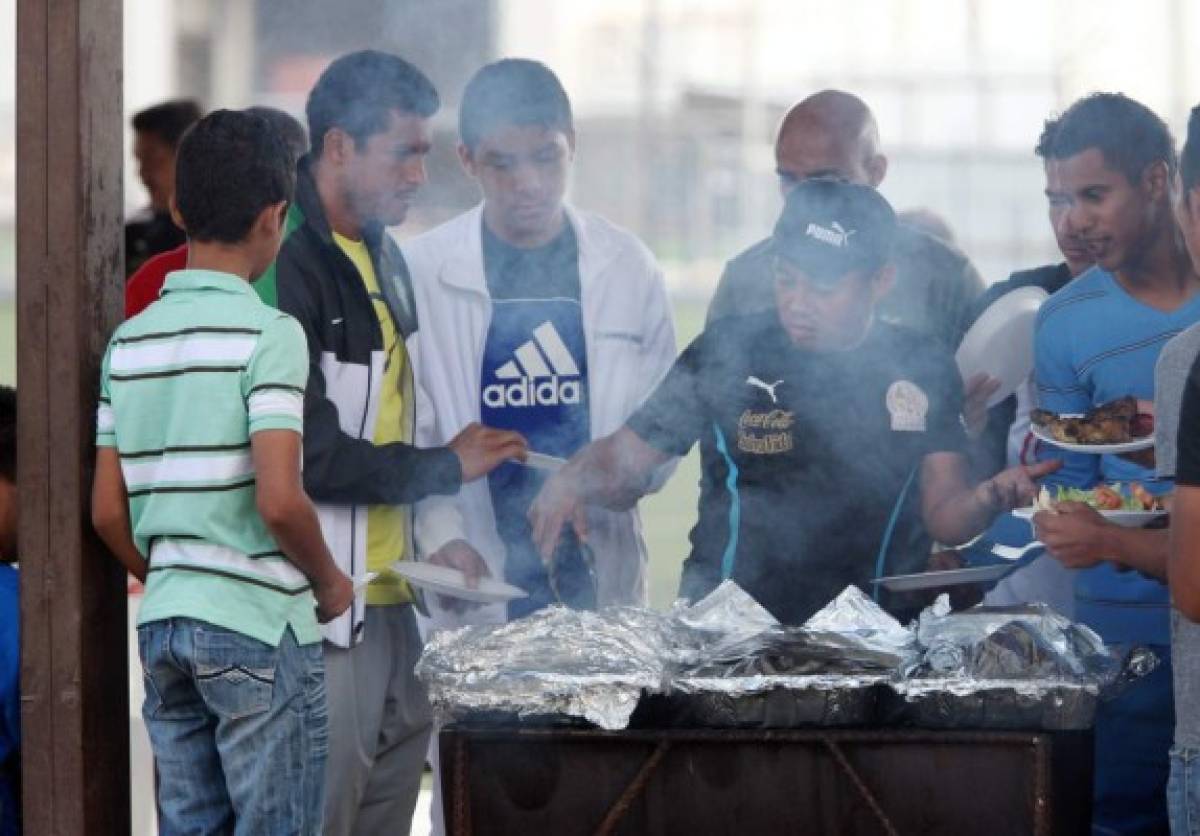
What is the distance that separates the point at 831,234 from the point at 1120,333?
1.98ft

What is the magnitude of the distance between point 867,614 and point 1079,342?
2.45ft

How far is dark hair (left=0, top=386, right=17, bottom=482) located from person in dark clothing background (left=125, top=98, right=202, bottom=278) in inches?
58.8

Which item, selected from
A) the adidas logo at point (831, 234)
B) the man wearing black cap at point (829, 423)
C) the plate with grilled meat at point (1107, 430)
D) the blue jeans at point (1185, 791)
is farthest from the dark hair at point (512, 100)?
the blue jeans at point (1185, 791)

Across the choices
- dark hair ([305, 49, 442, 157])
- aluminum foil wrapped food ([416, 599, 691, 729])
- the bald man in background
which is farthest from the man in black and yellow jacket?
the bald man in background

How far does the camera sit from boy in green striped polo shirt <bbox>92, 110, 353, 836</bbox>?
109 inches

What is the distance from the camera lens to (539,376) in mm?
3855

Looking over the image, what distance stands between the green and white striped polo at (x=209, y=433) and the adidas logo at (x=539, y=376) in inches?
41.9

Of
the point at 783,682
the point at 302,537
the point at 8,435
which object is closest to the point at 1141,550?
the point at 783,682

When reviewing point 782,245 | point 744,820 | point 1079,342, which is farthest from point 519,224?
point 744,820

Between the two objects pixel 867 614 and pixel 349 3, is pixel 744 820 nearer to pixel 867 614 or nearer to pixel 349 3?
pixel 867 614

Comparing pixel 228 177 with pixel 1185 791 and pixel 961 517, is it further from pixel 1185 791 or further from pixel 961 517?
pixel 1185 791

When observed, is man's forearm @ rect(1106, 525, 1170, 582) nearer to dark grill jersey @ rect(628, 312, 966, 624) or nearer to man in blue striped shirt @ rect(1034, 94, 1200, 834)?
man in blue striped shirt @ rect(1034, 94, 1200, 834)

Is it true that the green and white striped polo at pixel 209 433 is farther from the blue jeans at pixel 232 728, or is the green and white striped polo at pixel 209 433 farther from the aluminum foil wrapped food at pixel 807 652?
the aluminum foil wrapped food at pixel 807 652

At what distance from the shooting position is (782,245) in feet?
10.9
